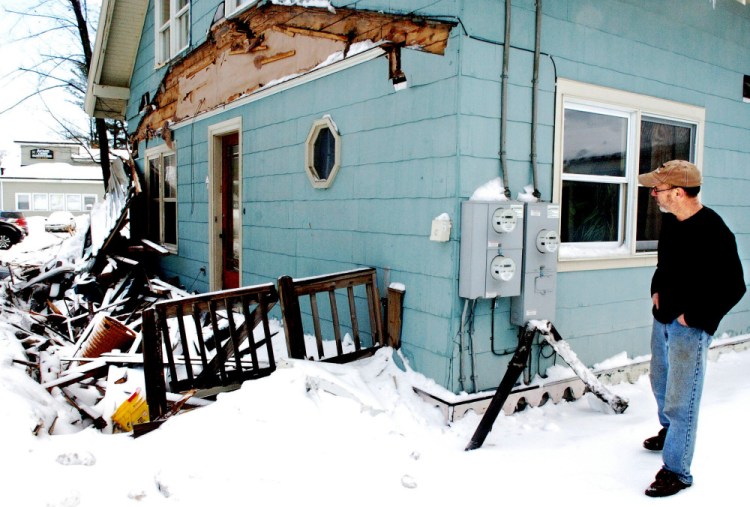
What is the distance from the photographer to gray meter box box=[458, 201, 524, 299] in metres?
4.07

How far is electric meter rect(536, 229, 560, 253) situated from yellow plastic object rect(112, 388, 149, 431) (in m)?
3.30

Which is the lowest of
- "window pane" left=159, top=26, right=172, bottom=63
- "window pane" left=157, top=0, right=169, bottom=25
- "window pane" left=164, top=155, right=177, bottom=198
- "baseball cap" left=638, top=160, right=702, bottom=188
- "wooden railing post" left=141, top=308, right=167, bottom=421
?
"wooden railing post" left=141, top=308, right=167, bottom=421

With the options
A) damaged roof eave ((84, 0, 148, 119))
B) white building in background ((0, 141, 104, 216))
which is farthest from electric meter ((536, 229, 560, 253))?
white building in background ((0, 141, 104, 216))

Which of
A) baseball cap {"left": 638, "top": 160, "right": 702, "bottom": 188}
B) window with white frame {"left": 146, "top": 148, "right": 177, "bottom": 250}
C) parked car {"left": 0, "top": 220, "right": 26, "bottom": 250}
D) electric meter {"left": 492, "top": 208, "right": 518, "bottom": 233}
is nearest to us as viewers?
baseball cap {"left": 638, "top": 160, "right": 702, "bottom": 188}

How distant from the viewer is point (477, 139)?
419 cm

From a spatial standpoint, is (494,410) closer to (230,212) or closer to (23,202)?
(230,212)

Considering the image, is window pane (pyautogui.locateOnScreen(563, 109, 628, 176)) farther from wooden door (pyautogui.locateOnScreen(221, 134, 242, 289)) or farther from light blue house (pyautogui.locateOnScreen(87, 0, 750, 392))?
wooden door (pyautogui.locateOnScreen(221, 134, 242, 289))

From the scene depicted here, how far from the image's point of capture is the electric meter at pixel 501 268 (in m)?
4.14

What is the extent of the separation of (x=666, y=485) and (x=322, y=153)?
3974 mm

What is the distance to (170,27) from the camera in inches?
362

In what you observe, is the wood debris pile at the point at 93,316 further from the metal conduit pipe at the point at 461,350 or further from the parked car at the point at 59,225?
the parked car at the point at 59,225

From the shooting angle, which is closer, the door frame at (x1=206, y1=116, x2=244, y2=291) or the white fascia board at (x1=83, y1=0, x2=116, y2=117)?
the door frame at (x1=206, y1=116, x2=244, y2=291)

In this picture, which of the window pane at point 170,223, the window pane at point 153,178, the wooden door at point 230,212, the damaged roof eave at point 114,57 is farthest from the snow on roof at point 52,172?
the wooden door at point 230,212

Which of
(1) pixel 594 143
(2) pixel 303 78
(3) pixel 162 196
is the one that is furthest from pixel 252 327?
(3) pixel 162 196
